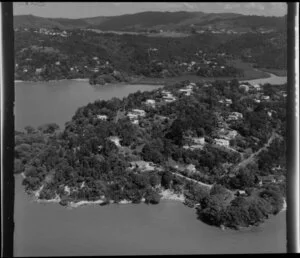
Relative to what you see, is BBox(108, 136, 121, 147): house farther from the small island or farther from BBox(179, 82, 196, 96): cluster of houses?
BBox(179, 82, 196, 96): cluster of houses

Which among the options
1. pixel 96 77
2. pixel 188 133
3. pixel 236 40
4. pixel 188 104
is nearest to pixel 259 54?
pixel 236 40

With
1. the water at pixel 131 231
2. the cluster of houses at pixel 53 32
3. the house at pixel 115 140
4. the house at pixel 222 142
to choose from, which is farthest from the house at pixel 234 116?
the cluster of houses at pixel 53 32

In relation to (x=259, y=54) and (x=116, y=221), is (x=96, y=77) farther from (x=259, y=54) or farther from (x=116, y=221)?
(x=116, y=221)

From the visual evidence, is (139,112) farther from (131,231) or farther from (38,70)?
(131,231)

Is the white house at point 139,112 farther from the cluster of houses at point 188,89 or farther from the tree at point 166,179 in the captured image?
the tree at point 166,179

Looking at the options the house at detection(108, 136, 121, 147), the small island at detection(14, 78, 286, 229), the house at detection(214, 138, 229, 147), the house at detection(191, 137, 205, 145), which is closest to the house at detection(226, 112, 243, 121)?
the small island at detection(14, 78, 286, 229)

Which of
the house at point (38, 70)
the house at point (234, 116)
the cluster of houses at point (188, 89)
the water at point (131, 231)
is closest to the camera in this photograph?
the water at point (131, 231)
